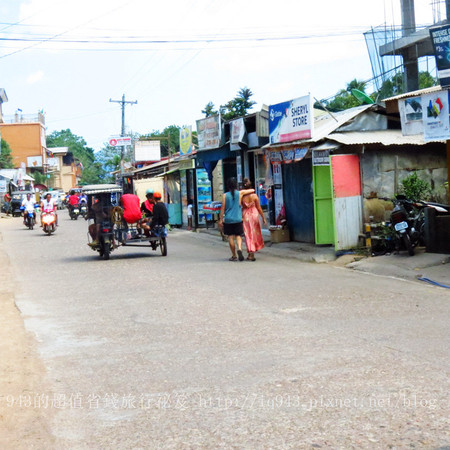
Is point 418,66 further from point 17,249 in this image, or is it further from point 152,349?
point 152,349

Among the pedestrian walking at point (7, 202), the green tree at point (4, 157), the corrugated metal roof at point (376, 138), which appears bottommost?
the pedestrian walking at point (7, 202)

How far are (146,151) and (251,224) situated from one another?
1603 inches

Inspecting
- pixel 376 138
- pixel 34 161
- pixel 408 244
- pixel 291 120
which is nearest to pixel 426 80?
pixel 291 120

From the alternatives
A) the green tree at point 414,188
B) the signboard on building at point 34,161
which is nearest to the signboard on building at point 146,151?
the signboard on building at point 34,161

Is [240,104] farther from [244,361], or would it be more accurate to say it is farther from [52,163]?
[244,361]

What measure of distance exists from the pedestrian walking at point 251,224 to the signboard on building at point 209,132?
8608 millimetres

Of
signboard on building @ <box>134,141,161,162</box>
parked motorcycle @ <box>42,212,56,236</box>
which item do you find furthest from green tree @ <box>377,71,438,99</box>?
signboard on building @ <box>134,141,161,162</box>

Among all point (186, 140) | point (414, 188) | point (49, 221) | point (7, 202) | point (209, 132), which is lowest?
point (49, 221)

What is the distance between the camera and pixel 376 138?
15.7 m

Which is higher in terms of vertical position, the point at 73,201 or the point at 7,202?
the point at 7,202

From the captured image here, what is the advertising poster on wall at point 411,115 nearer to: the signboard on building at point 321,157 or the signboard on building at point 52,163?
the signboard on building at point 321,157

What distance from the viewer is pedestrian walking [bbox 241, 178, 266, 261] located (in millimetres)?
15594

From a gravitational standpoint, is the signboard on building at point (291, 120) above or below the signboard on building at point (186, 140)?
below

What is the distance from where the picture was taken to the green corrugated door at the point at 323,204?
54.2ft
